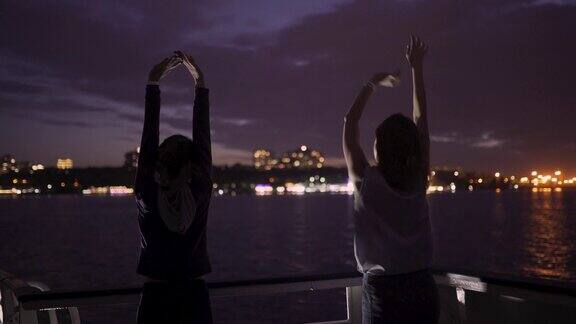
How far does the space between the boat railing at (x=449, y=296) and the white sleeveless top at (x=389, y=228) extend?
0.92 metres

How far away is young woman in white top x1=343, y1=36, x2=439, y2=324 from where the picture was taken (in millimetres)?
2330

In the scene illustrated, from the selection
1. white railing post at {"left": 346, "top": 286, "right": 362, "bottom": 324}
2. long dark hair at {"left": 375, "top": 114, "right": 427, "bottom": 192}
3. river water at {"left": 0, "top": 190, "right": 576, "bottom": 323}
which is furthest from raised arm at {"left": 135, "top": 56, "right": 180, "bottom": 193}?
river water at {"left": 0, "top": 190, "right": 576, "bottom": 323}

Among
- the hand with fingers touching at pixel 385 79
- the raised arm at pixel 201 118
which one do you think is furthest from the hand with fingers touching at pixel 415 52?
the raised arm at pixel 201 118

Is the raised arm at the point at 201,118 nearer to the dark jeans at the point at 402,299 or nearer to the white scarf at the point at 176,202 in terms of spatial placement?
the white scarf at the point at 176,202

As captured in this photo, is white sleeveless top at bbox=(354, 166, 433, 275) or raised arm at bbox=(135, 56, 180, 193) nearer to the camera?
white sleeveless top at bbox=(354, 166, 433, 275)

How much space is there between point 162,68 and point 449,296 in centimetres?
214

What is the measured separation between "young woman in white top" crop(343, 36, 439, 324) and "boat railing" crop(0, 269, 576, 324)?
90 cm

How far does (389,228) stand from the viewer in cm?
237

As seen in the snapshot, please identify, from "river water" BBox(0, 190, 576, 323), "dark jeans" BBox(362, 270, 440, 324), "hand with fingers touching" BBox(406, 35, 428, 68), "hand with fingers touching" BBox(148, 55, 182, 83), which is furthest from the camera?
"river water" BBox(0, 190, 576, 323)

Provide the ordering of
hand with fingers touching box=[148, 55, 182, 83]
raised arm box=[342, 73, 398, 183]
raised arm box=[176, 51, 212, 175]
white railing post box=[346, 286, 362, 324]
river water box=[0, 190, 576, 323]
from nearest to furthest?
raised arm box=[342, 73, 398, 183]
raised arm box=[176, 51, 212, 175]
hand with fingers touching box=[148, 55, 182, 83]
white railing post box=[346, 286, 362, 324]
river water box=[0, 190, 576, 323]

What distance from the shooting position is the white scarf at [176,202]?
91.7 inches

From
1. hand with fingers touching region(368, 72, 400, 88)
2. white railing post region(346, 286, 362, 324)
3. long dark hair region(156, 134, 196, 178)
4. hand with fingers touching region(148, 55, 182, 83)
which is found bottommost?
white railing post region(346, 286, 362, 324)

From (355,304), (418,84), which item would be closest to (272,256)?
(355,304)

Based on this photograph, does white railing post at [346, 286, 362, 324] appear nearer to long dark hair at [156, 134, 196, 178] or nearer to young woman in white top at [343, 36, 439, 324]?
young woman in white top at [343, 36, 439, 324]
